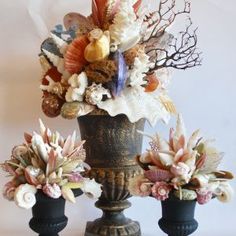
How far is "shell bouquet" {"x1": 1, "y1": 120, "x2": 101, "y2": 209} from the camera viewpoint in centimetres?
58

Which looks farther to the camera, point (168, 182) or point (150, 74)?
point (150, 74)

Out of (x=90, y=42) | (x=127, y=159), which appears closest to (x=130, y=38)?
(x=90, y=42)

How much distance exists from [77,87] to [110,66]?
0.17 feet

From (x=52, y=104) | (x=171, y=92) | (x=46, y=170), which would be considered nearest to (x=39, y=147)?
(x=46, y=170)

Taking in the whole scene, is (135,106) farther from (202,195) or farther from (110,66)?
(202,195)

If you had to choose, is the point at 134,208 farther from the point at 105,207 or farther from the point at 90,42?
the point at 90,42

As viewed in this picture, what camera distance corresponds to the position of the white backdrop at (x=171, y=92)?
868 mm

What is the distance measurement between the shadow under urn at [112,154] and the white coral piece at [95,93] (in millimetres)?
28

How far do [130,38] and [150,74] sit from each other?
66mm

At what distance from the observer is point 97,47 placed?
0.69m

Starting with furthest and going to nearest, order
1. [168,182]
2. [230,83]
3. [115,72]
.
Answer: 1. [230,83]
2. [115,72]
3. [168,182]

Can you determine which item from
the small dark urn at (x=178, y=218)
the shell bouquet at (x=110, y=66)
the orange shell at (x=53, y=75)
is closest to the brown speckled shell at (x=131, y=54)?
the shell bouquet at (x=110, y=66)

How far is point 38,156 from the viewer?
61 cm

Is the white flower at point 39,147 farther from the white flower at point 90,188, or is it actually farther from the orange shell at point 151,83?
the orange shell at point 151,83
